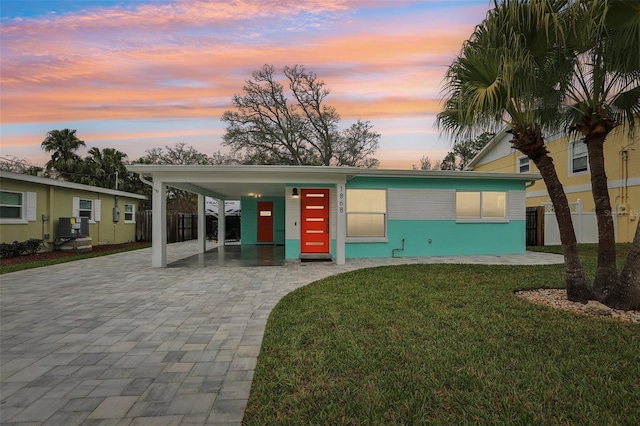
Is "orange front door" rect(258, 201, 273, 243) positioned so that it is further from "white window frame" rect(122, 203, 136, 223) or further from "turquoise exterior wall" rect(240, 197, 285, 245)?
"white window frame" rect(122, 203, 136, 223)

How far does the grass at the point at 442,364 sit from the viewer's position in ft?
6.98

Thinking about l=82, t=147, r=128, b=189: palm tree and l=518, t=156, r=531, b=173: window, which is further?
l=82, t=147, r=128, b=189: palm tree

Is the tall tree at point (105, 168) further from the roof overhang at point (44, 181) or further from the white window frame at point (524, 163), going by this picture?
the white window frame at point (524, 163)

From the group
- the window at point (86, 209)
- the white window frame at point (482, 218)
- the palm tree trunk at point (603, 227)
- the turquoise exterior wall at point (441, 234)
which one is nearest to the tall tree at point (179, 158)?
the window at point (86, 209)

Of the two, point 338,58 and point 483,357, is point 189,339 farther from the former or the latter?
point 338,58

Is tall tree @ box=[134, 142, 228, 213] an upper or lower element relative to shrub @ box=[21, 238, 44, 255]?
upper

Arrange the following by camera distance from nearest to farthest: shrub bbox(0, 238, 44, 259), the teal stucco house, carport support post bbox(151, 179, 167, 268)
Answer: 1. carport support post bbox(151, 179, 167, 268)
2. the teal stucco house
3. shrub bbox(0, 238, 44, 259)

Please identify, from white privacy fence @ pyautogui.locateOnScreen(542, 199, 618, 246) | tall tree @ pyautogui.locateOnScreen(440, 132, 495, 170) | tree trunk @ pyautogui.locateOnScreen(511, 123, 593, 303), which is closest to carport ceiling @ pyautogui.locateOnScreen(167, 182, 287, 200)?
tree trunk @ pyautogui.locateOnScreen(511, 123, 593, 303)

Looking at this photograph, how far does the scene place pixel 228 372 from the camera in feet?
9.11

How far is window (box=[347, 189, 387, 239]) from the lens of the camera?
10180 mm

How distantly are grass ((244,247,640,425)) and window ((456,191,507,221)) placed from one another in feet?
20.8

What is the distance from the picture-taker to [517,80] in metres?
4.21

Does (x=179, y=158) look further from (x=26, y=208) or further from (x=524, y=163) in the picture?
(x=524, y=163)

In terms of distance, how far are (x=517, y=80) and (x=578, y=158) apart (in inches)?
573
